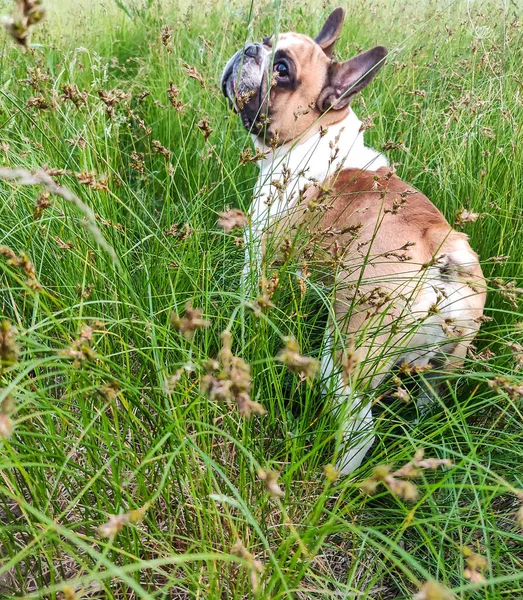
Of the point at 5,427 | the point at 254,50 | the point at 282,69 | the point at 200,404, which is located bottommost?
the point at 200,404

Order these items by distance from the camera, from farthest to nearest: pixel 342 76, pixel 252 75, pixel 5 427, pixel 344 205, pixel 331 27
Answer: pixel 331 27, pixel 342 76, pixel 252 75, pixel 344 205, pixel 5 427

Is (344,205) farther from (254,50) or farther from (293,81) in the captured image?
(254,50)

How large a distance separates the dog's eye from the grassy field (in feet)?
1.89

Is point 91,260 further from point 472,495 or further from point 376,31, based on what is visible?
point 376,31

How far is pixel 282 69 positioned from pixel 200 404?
1959 mm

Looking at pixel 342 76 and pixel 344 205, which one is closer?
pixel 344 205

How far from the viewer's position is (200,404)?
4.70 ft

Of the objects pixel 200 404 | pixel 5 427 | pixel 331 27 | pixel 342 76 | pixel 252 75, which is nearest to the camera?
pixel 5 427

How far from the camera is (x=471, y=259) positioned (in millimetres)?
1901

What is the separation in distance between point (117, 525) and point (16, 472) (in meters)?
0.90

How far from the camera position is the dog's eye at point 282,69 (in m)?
2.75

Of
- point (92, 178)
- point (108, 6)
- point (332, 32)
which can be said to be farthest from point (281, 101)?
point (108, 6)

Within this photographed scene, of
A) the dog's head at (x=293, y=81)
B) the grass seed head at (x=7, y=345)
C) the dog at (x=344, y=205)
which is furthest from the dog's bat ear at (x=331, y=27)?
the grass seed head at (x=7, y=345)

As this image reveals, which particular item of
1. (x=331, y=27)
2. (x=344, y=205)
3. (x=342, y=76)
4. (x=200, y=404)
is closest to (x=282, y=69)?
(x=342, y=76)
